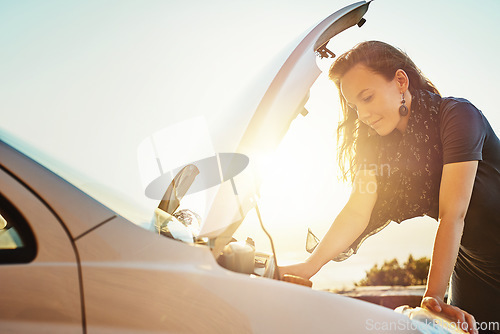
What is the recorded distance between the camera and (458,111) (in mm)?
1651

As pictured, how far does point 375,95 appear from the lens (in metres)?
1.84

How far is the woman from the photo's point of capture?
1.57 m

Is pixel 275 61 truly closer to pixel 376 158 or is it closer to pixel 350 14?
pixel 350 14

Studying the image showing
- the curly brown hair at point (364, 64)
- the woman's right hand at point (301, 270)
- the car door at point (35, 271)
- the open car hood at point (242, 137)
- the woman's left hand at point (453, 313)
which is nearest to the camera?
the car door at point (35, 271)

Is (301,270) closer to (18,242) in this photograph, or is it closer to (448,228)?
(448,228)

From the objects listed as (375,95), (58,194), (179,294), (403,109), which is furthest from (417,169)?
(58,194)

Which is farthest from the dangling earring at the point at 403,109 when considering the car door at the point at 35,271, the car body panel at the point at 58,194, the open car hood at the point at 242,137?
the car door at the point at 35,271

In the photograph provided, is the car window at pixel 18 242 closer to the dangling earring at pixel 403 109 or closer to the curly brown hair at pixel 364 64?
the curly brown hair at pixel 364 64

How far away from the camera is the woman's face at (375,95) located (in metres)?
1.85

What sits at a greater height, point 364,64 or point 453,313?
point 364,64

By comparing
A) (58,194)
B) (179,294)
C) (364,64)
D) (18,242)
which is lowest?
(179,294)

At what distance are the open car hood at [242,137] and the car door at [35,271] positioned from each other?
380 mm

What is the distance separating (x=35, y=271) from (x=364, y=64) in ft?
5.42

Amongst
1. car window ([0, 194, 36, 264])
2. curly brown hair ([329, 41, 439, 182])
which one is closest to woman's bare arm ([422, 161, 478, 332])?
curly brown hair ([329, 41, 439, 182])
